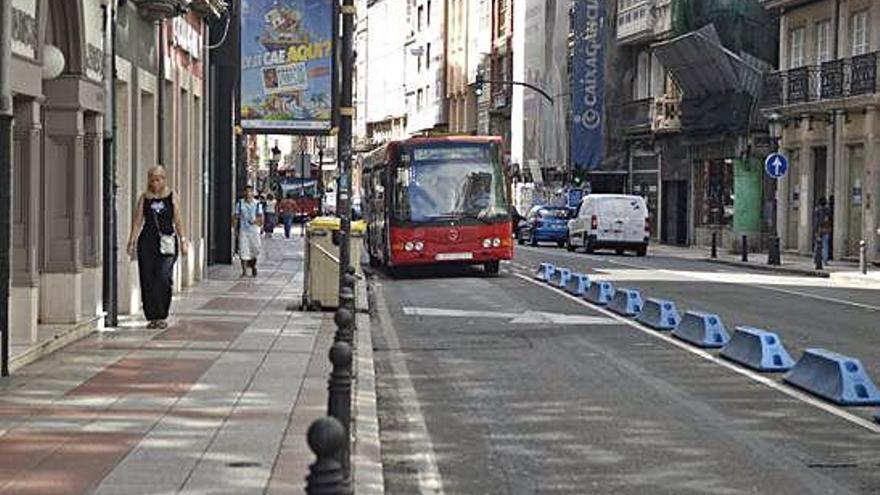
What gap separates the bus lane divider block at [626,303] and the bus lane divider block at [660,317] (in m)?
0.81

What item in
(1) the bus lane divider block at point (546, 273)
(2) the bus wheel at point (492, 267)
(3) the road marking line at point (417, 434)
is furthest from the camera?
(2) the bus wheel at point (492, 267)

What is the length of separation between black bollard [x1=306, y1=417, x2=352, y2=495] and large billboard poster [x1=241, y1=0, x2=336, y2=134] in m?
25.5

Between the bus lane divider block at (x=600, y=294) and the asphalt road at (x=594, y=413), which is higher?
the bus lane divider block at (x=600, y=294)

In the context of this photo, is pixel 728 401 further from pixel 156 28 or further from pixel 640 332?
pixel 156 28

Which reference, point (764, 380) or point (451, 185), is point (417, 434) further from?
point (451, 185)

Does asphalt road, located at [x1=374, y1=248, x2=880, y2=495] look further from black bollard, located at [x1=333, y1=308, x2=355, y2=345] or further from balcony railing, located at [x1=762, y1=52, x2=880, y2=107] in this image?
balcony railing, located at [x1=762, y1=52, x2=880, y2=107]

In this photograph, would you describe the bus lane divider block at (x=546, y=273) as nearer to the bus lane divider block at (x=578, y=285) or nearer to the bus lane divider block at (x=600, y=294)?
the bus lane divider block at (x=578, y=285)

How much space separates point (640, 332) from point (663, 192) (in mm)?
41250

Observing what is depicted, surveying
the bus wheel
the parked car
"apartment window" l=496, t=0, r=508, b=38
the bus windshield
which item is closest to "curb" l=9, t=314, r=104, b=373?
the bus windshield

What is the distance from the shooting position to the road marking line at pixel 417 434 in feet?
28.0

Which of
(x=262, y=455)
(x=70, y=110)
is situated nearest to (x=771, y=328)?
(x=70, y=110)

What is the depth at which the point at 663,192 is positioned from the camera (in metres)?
58.0

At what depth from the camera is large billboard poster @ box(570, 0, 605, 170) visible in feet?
203

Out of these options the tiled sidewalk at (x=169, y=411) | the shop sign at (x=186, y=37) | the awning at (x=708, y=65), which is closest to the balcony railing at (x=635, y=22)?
the awning at (x=708, y=65)
